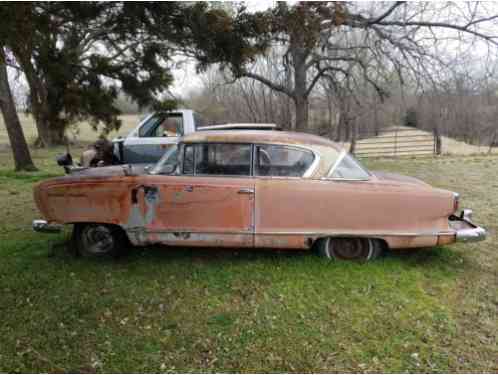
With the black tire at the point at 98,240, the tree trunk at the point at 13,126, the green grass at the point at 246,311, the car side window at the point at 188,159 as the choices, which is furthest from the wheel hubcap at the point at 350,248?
the tree trunk at the point at 13,126

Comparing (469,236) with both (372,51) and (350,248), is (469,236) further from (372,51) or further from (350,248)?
(372,51)

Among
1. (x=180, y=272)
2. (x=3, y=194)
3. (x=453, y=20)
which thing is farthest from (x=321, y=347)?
(x=453, y=20)

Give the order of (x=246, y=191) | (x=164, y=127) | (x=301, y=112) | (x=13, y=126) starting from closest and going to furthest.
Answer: (x=246, y=191) < (x=164, y=127) < (x=13, y=126) < (x=301, y=112)

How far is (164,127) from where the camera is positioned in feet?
23.7

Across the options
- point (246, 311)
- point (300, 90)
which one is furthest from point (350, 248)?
point (300, 90)

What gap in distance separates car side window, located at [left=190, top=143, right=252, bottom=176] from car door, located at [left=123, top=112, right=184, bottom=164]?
11.5 ft

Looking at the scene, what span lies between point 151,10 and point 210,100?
41.8ft

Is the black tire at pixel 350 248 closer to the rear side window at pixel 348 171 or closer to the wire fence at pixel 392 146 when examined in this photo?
the rear side window at pixel 348 171

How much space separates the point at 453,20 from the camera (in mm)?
9500

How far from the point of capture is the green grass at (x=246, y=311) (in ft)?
7.73

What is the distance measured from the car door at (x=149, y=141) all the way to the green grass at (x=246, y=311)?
3.09 meters

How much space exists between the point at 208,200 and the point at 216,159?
480 mm

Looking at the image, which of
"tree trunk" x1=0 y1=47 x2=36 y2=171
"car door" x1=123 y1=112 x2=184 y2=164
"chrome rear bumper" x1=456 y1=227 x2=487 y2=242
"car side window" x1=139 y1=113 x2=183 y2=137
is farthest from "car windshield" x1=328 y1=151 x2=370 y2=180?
"tree trunk" x1=0 y1=47 x2=36 y2=171

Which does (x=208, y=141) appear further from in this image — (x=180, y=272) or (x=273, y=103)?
(x=273, y=103)
